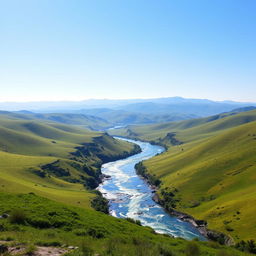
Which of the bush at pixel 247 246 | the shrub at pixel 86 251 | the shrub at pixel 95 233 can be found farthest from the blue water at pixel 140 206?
the shrub at pixel 86 251

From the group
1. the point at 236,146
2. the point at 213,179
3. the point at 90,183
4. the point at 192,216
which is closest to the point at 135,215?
the point at 192,216

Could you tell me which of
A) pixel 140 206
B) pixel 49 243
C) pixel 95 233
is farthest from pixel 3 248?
pixel 140 206

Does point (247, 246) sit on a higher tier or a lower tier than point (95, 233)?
lower

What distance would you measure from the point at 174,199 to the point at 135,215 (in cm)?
2869

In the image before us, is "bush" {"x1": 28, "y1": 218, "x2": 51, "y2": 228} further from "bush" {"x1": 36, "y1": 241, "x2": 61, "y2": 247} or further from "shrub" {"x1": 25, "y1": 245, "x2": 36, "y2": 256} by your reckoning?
"shrub" {"x1": 25, "y1": 245, "x2": 36, "y2": 256}

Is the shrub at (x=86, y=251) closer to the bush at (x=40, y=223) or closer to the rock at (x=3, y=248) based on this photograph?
the rock at (x=3, y=248)

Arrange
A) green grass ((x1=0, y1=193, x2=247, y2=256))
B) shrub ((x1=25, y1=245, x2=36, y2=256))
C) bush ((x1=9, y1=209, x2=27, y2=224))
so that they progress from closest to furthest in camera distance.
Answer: shrub ((x1=25, y1=245, x2=36, y2=256)) < green grass ((x1=0, y1=193, x2=247, y2=256)) < bush ((x1=9, y1=209, x2=27, y2=224))

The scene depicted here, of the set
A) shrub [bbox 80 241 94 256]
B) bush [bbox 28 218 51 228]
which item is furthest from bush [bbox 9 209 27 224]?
shrub [bbox 80 241 94 256]

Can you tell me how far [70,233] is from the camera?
39.2m

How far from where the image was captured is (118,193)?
15062 centimetres

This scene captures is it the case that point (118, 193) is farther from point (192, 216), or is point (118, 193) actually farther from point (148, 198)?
point (192, 216)

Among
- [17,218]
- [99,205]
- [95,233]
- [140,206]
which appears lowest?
[140,206]

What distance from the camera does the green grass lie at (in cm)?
2954

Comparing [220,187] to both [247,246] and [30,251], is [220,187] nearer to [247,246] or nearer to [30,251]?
[247,246]
